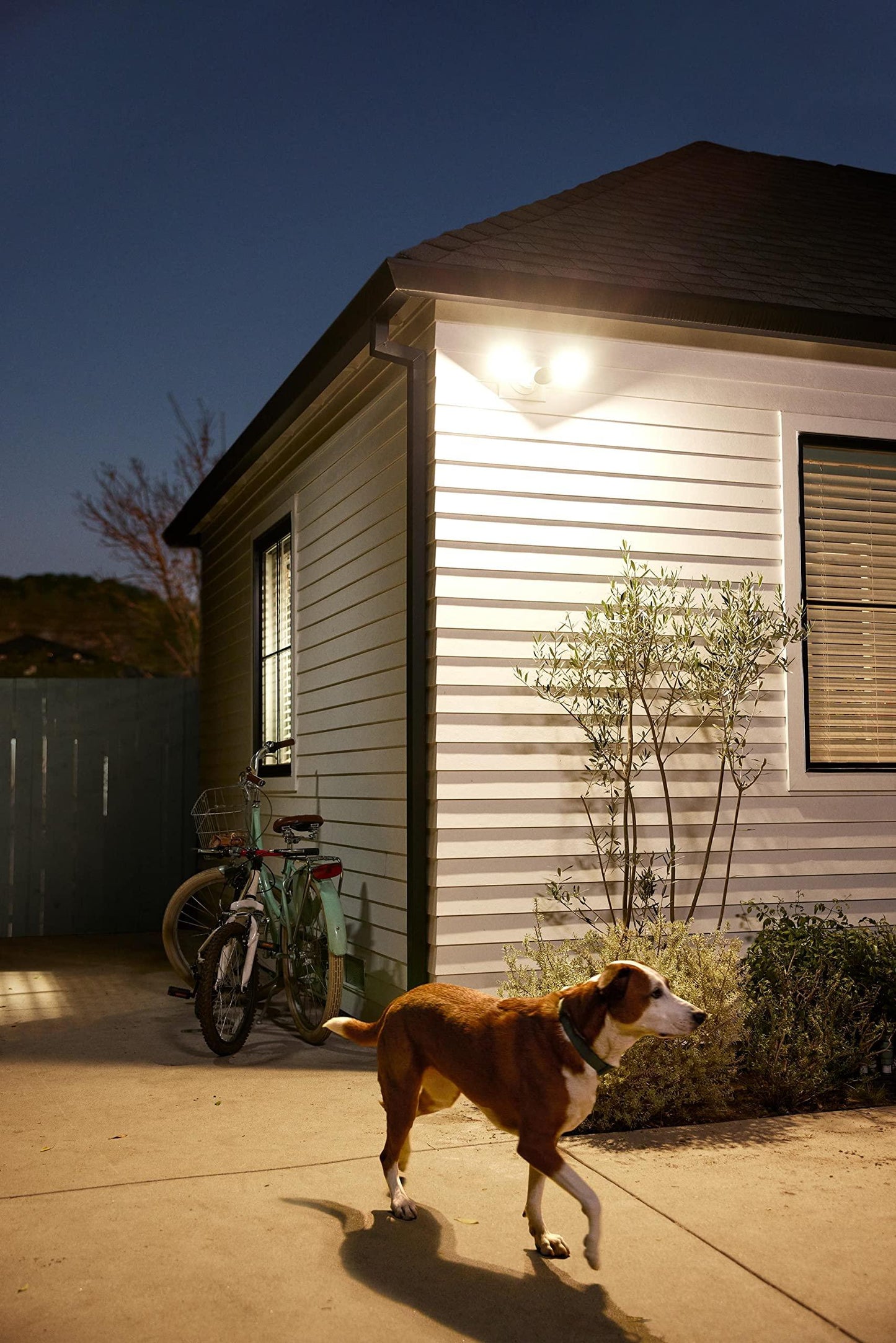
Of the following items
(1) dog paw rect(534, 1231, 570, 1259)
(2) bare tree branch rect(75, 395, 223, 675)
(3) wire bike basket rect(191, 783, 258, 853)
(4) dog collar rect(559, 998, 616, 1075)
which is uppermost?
(2) bare tree branch rect(75, 395, 223, 675)

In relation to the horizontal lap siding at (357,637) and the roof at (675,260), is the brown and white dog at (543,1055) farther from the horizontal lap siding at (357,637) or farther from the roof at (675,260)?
the roof at (675,260)

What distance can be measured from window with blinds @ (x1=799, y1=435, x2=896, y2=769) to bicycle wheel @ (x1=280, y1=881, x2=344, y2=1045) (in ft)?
8.55

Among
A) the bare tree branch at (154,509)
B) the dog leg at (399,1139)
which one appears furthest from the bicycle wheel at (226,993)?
the bare tree branch at (154,509)

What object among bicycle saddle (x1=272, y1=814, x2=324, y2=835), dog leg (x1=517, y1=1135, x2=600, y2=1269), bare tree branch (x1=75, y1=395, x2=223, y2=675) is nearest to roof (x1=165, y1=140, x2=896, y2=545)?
bicycle saddle (x1=272, y1=814, x2=324, y2=835)

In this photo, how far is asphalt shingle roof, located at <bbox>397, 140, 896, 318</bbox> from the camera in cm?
570

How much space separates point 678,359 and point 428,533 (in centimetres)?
156

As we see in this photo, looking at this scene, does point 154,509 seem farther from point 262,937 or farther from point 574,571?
point 574,571

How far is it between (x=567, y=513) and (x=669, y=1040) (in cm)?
241

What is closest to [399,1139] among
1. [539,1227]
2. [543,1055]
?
[539,1227]

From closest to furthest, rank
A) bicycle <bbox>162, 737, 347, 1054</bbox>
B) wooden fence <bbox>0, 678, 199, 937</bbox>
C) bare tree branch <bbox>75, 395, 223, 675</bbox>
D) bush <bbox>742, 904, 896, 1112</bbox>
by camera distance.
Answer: bush <bbox>742, 904, 896, 1112</bbox>, bicycle <bbox>162, 737, 347, 1054</bbox>, wooden fence <bbox>0, 678, 199, 937</bbox>, bare tree branch <bbox>75, 395, 223, 675</bbox>

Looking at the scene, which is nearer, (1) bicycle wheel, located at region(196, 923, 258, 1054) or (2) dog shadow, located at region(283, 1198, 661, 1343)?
(2) dog shadow, located at region(283, 1198, 661, 1343)

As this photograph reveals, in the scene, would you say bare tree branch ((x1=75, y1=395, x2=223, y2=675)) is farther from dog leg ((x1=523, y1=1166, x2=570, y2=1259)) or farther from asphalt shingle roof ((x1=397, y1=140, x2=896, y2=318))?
dog leg ((x1=523, y1=1166, x2=570, y2=1259))

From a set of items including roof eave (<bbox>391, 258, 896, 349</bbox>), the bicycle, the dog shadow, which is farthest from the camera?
the bicycle

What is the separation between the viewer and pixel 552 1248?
10.8ft
